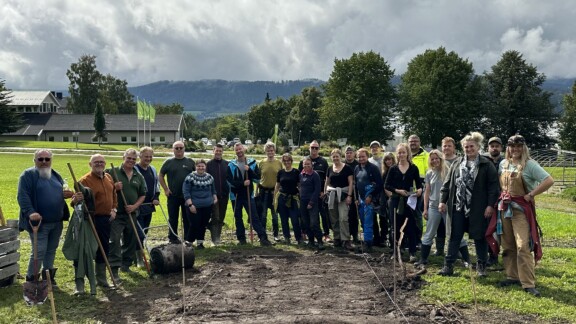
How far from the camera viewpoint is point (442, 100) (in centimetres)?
5206

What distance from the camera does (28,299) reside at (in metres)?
6.71

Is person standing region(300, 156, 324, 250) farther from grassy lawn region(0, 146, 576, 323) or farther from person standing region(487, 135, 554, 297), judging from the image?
person standing region(487, 135, 554, 297)

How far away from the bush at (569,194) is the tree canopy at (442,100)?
934 inches

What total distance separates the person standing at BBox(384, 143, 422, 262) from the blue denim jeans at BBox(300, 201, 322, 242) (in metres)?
1.77

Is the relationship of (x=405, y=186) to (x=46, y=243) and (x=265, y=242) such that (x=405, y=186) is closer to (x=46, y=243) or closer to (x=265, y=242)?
(x=265, y=242)

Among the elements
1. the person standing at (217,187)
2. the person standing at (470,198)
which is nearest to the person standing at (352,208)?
the person standing at (217,187)

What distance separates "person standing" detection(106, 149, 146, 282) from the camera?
805cm

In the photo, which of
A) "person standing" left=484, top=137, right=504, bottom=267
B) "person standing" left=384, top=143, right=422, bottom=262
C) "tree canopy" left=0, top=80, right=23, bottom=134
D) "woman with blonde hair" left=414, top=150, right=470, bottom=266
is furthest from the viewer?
"tree canopy" left=0, top=80, right=23, bottom=134

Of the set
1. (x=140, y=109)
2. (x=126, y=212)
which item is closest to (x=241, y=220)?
(x=126, y=212)

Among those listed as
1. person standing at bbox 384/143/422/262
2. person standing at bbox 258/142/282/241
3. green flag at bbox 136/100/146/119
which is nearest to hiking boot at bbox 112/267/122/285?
person standing at bbox 258/142/282/241

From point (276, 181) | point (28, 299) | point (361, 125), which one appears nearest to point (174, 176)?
point (276, 181)

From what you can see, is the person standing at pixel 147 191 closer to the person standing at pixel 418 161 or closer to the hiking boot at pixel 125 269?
the hiking boot at pixel 125 269

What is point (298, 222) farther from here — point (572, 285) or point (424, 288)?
point (572, 285)

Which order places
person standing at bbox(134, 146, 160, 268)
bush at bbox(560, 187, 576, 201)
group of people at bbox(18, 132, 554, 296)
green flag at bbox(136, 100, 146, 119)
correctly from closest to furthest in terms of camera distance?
group of people at bbox(18, 132, 554, 296) < person standing at bbox(134, 146, 160, 268) < bush at bbox(560, 187, 576, 201) < green flag at bbox(136, 100, 146, 119)
